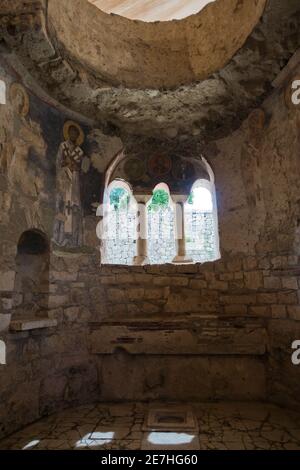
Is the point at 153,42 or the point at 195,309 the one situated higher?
the point at 153,42

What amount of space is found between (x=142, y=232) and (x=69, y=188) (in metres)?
1.44

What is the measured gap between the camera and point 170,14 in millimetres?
4590

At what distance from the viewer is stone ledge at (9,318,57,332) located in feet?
10.4

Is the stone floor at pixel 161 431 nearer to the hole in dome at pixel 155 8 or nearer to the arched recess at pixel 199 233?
the hole in dome at pixel 155 8

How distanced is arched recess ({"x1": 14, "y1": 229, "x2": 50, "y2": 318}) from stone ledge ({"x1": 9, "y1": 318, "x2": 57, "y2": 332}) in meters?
0.19

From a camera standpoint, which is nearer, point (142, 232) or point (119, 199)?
point (142, 232)

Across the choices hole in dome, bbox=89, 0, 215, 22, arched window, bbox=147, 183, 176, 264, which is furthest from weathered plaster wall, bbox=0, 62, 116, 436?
arched window, bbox=147, 183, 176, 264

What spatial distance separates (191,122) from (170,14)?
64.0 inches

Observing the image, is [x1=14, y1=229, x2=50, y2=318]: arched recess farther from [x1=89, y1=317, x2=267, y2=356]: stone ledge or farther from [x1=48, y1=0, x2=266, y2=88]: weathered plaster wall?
[x1=48, y1=0, x2=266, y2=88]: weathered plaster wall

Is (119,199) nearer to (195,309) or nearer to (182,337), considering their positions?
(195,309)

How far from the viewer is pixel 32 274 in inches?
149

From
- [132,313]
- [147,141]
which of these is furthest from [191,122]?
[132,313]

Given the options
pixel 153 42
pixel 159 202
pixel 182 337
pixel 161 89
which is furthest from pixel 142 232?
pixel 159 202
